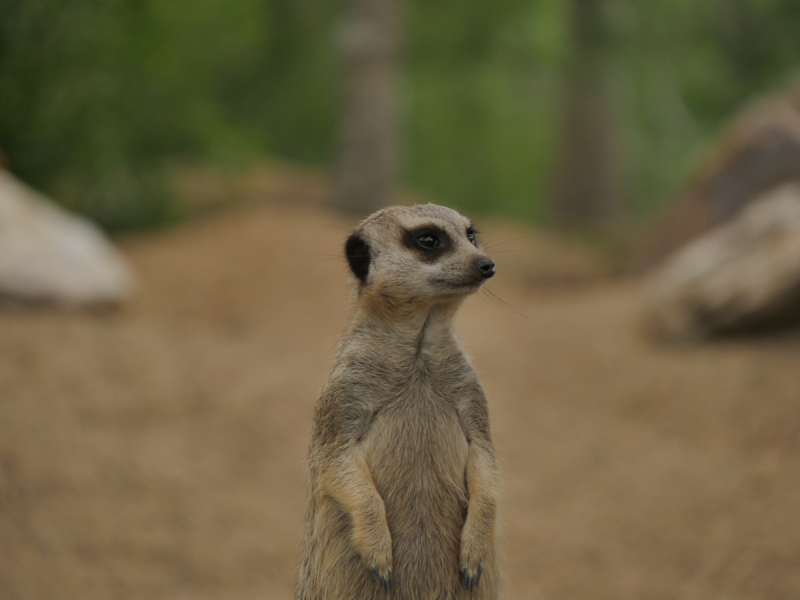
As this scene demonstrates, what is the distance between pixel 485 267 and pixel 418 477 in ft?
2.12

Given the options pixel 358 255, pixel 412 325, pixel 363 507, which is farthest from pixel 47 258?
pixel 363 507

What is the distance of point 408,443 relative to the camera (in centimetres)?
212

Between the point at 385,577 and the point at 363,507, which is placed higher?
the point at 363,507

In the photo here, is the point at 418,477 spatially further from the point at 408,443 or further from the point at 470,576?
the point at 470,576

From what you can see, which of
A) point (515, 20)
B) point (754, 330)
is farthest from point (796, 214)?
point (515, 20)

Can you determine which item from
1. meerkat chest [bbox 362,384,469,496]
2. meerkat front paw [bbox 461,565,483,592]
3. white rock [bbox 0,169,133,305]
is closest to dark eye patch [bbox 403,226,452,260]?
meerkat chest [bbox 362,384,469,496]

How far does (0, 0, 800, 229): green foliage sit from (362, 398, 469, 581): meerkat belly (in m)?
1.39

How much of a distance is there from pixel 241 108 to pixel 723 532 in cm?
1436

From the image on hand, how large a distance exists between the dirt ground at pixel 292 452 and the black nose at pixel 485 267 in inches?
27.9

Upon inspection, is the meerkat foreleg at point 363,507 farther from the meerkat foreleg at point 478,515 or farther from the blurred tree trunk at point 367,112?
the blurred tree trunk at point 367,112

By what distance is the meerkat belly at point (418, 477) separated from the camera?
82.4 inches

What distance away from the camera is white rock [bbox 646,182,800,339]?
180 inches

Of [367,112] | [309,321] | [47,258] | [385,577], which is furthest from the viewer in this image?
[367,112]

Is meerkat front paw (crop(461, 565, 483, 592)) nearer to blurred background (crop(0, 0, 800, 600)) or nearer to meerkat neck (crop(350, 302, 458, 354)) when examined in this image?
Answer: blurred background (crop(0, 0, 800, 600))
